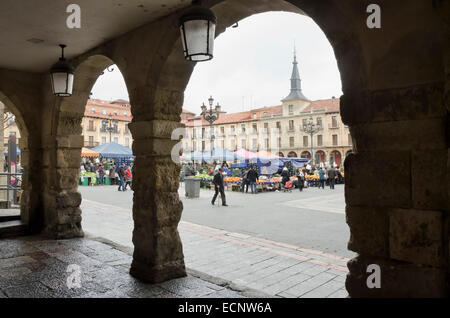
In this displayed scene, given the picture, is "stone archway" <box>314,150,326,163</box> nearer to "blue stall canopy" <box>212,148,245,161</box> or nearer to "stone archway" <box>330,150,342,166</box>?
"stone archway" <box>330,150,342,166</box>

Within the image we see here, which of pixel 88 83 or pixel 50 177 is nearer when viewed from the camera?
pixel 88 83

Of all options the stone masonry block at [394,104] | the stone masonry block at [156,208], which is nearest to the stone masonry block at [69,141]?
the stone masonry block at [156,208]

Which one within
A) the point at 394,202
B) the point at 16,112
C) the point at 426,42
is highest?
the point at 16,112

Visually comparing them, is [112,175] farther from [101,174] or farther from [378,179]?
[378,179]

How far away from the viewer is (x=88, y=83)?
483 centimetres

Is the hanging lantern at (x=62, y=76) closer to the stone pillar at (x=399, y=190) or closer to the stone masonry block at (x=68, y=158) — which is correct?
the stone masonry block at (x=68, y=158)

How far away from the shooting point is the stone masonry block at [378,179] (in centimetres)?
167

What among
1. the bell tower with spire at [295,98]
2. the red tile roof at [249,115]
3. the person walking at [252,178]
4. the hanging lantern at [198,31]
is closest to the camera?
the hanging lantern at [198,31]

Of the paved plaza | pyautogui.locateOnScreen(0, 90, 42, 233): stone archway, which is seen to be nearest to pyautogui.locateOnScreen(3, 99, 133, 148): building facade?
the paved plaza

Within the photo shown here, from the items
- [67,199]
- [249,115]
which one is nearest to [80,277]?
[67,199]

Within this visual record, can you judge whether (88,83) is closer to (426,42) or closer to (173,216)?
(173,216)

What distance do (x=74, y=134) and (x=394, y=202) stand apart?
4.84m

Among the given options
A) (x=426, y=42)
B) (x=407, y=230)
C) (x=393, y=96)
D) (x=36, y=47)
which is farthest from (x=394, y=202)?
(x=36, y=47)
